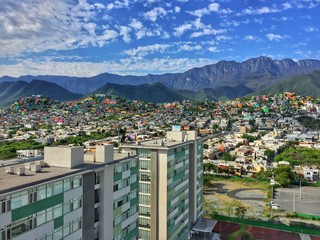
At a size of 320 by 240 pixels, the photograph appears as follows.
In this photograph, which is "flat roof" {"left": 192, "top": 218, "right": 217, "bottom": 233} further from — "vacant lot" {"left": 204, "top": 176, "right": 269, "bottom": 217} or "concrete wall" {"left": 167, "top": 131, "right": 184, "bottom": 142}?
"concrete wall" {"left": 167, "top": 131, "right": 184, "bottom": 142}

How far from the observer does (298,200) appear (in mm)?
50656

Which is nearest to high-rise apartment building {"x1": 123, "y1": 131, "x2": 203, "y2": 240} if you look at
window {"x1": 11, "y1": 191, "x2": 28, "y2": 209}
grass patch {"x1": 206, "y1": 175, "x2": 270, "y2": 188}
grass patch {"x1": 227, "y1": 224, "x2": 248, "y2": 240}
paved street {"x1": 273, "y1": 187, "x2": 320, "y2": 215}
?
grass patch {"x1": 227, "y1": 224, "x2": 248, "y2": 240}

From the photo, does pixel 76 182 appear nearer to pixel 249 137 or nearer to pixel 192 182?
pixel 192 182

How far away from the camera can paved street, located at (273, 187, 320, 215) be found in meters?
45.8

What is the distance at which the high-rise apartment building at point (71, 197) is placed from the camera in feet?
41.2

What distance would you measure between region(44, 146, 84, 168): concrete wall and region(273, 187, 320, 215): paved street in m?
37.0

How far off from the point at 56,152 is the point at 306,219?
35.1 metres

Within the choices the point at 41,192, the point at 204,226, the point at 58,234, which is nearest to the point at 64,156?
the point at 41,192

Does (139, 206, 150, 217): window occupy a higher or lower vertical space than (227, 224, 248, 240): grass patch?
higher

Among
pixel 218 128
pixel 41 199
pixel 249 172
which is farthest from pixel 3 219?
pixel 218 128

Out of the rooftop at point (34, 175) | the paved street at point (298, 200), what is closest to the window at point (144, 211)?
the rooftop at point (34, 175)

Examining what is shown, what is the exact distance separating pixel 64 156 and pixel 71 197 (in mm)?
2448

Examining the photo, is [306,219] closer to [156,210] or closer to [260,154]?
[156,210]

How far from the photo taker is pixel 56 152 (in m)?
17.0
